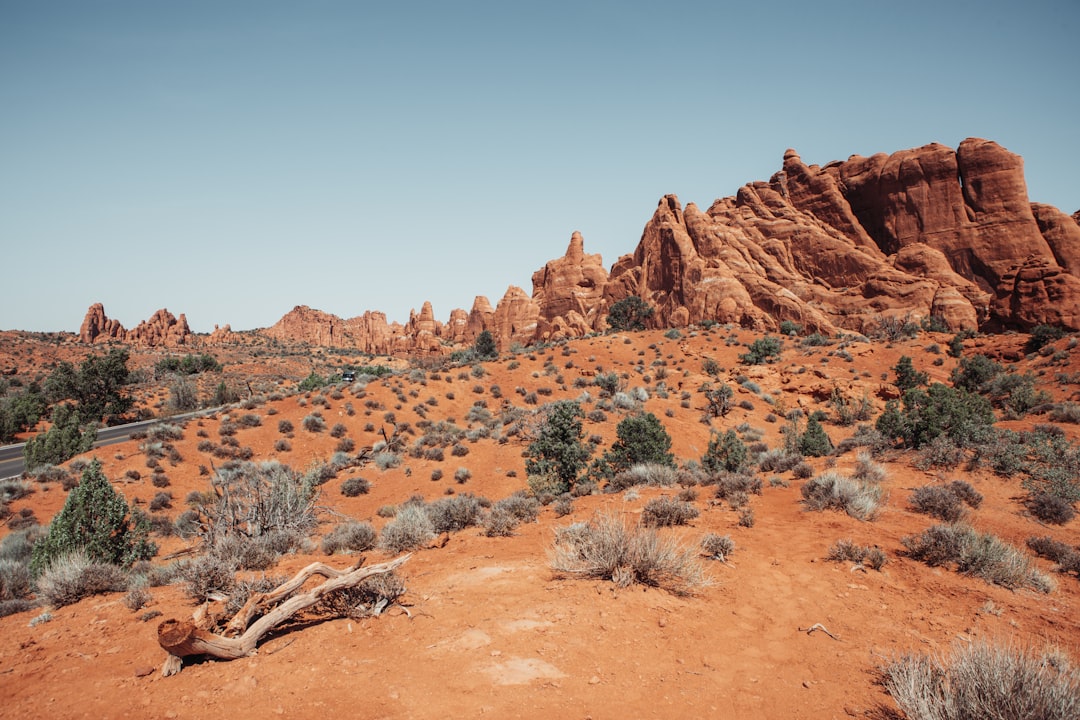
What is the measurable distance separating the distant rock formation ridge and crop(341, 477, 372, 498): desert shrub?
37.7m

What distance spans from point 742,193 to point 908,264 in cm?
1790

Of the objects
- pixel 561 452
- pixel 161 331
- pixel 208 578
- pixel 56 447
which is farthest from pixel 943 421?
pixel 161 331

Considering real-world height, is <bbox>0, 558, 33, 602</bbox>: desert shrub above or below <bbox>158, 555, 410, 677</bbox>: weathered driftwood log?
below

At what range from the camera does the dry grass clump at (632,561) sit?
615 cm

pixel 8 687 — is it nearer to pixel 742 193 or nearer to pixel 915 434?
pixel 915 434

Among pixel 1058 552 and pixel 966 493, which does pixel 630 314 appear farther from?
pixel 1058 552

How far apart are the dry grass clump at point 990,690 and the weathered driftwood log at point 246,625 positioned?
198 inches

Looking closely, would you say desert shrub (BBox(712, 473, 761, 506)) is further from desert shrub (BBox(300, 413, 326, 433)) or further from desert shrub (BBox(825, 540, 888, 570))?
desert shrub (BBox(300, 413, 326, 433))

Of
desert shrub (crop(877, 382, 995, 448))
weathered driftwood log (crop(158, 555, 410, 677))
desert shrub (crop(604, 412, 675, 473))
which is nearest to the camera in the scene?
weathered driftwood log (crop(158, 555, 410, 677))

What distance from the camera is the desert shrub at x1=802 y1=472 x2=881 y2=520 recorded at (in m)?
8.90

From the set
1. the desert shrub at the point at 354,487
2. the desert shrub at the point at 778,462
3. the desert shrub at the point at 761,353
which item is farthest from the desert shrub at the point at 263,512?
Answer: the desert shrub at the point at 761,353

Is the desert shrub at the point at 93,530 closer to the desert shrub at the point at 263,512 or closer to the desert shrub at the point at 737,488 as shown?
the desert shrub at the point at 263,512

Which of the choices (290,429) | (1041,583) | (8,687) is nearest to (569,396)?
(290,429)

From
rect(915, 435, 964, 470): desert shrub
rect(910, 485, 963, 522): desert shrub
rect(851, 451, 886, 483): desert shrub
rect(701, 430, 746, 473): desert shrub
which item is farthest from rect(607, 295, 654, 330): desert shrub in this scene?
rect(910, 485, 963, 522): desert shrub
